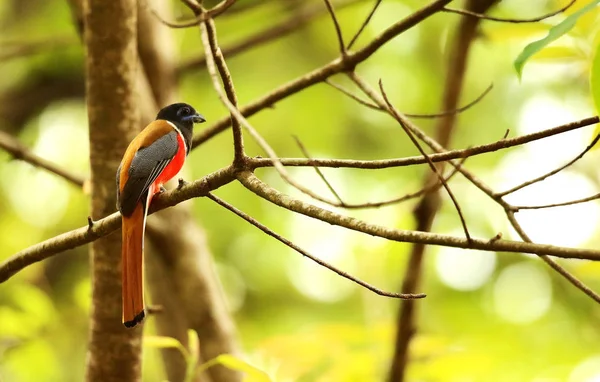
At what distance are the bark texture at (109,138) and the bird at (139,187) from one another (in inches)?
8.1

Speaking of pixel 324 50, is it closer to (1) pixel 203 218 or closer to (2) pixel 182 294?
(1) pixel 203 218

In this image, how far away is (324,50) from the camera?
557 cm

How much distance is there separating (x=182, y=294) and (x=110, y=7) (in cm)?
148

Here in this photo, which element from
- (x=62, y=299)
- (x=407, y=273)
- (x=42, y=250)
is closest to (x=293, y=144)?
(x=62, y=299)

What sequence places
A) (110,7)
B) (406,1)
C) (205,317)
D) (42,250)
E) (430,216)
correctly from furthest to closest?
(406,1) → (205,317) → (430,216) → (110,7) → (42,250)

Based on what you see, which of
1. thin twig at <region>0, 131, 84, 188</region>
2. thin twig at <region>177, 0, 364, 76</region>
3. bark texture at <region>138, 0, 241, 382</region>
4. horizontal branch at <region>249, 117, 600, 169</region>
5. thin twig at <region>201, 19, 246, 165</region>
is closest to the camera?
horizontal branch at <region>249, 117, 600, 169</region>

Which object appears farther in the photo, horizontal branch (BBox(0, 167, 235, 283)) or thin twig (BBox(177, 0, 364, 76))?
thin twig (BBox(177, 0, 364, 76))

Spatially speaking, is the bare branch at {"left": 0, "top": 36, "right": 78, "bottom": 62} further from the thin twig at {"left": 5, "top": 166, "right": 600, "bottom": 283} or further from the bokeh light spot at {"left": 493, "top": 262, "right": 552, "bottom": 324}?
the bokeh light spot at {"left": 493, "top": 262, "right": 552, "bottom": 324}

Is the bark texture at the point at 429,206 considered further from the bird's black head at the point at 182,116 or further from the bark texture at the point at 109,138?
the bark texture at the point at 109,138

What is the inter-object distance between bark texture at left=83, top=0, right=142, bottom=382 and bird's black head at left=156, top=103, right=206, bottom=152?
0.11m

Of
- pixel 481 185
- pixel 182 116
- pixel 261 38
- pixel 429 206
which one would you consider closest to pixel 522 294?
pixel 261 38

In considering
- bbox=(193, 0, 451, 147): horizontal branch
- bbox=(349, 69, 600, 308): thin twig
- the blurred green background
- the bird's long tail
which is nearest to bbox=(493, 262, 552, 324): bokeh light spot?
the blurred green background

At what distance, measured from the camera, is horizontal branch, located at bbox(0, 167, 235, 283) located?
1.55 m

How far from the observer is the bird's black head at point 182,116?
7.11 ft
